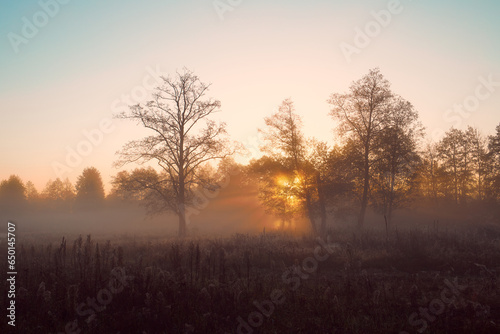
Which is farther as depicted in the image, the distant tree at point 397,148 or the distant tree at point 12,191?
the distant tree at point 12,191

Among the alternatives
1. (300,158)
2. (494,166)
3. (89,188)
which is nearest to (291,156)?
(300,158)

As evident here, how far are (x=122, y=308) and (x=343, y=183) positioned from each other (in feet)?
72.0

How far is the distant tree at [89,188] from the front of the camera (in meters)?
80.3

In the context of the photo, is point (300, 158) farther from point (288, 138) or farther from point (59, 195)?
point (59, 195)

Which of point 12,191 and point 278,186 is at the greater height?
point 12,191

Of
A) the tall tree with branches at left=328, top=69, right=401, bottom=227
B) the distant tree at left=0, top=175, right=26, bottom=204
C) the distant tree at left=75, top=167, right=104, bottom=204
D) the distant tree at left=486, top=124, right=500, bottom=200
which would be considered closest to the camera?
the tall tree with branches at left=328, top=69, right=401, bottom=227

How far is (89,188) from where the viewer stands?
8138 centimetres

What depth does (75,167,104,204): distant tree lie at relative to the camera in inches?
3162

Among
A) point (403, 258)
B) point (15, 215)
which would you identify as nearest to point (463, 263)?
point (403, 258)

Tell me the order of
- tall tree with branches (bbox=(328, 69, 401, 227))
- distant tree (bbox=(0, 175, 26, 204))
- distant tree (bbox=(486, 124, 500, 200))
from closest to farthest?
tall tree with branches (bbox=(328, 69, 401, 227)), distant tree (bbox=(486, 124, 500, 200)), distant tree (bbox=(0, 175, 26, 204))

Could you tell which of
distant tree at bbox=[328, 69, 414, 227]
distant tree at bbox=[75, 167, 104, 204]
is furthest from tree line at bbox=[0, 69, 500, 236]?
distant tree at bbox=[75, 167, 104, 204]

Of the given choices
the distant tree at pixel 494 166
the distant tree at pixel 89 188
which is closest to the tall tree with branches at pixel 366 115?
the distant tree at pixel 494 166

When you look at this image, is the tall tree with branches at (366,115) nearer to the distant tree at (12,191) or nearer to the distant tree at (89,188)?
the distant tree at (89,188)

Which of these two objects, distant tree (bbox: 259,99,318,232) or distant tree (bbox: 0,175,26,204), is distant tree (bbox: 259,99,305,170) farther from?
distant tree (bbox: 0,175,26,204)
